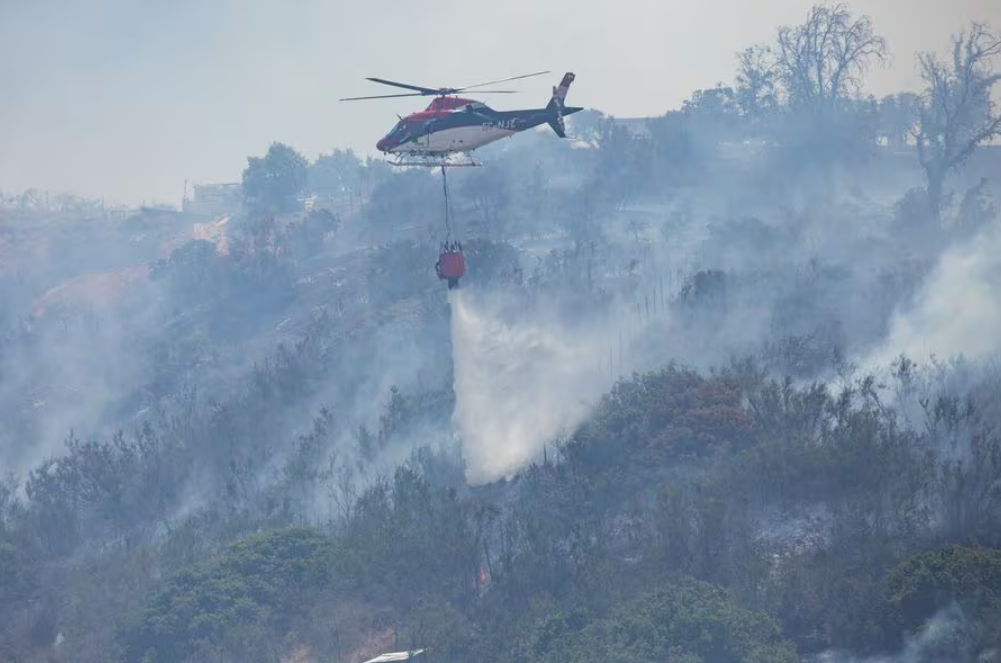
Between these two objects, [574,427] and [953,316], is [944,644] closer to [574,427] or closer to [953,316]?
[574,427]

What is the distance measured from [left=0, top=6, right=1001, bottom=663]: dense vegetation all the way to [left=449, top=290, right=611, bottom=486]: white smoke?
1.18 m

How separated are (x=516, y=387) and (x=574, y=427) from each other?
6.86 m

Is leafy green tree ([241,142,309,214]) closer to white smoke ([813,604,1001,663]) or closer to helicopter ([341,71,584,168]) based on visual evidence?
helicopter ([341,71,584,168])

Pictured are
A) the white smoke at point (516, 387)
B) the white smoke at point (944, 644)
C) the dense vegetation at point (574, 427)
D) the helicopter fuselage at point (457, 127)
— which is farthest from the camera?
the white smoke at point (516, 387)

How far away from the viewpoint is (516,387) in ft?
248

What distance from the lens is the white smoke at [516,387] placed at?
70750 millimetres

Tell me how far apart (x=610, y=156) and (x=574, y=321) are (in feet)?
161

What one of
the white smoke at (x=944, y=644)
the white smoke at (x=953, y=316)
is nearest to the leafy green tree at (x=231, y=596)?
the white smoke at (x=944, y=644)

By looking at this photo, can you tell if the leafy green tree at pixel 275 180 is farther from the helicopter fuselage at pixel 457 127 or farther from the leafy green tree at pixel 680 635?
the leafy green tree at pixel 680 635

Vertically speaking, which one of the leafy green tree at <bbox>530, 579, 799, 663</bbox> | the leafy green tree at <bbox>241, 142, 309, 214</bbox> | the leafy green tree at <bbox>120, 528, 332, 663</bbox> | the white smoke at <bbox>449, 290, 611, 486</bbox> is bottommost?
the leafy green tree at <bbox>120, 528, 332, 663</bbox>

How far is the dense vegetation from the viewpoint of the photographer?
2004 inches

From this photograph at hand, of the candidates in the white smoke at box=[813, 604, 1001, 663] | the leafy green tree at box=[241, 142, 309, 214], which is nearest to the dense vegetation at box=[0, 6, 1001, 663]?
the white smoke at box=[813, 604, 1001, 663]

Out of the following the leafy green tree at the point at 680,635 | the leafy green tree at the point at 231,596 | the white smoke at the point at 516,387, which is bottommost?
the leafy green tree at the point at 231,596

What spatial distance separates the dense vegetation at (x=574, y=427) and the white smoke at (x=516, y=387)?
1183mm
